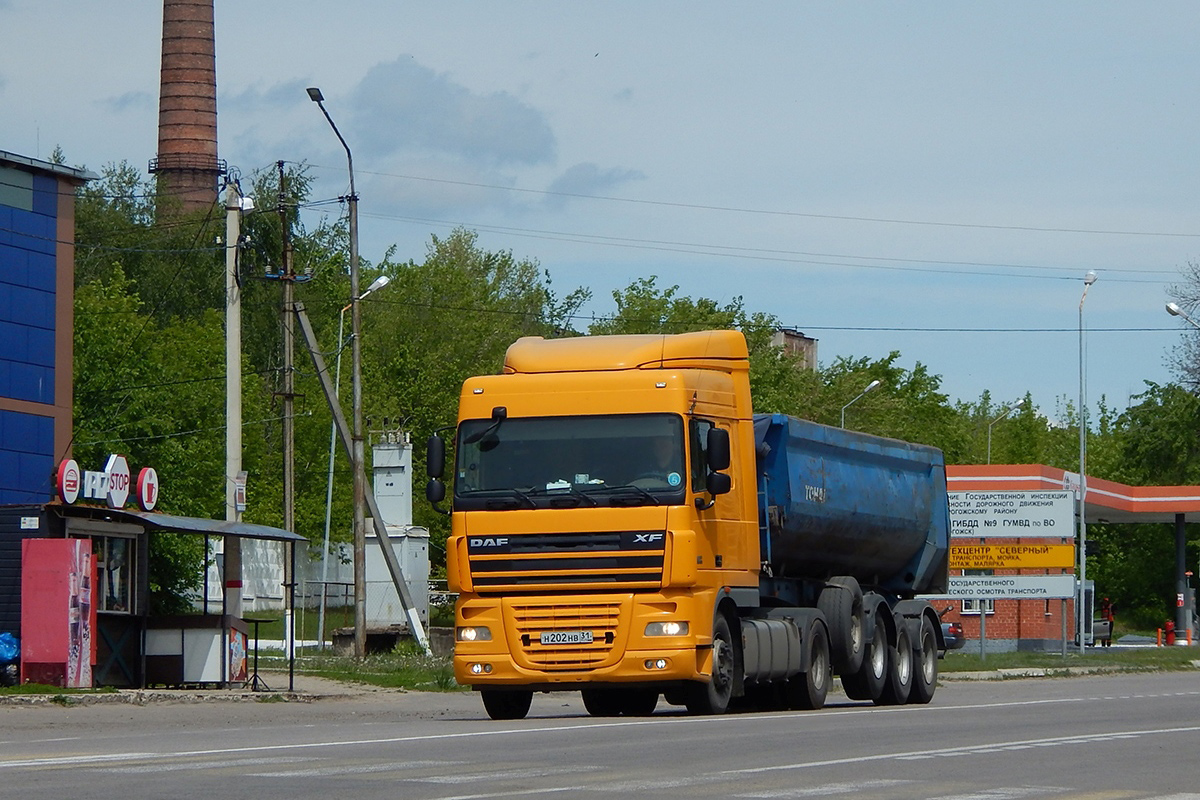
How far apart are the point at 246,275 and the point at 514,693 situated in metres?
16.2

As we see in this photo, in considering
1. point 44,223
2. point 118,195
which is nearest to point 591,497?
point 44,223

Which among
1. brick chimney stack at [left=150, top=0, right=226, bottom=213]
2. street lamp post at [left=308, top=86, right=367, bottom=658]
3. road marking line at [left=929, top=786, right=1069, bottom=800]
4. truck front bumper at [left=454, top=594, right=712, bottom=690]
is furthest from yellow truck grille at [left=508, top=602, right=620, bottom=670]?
brick chimney stack at [left=150, top=0, right=226, bottom=213]

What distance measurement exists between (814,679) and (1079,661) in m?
25.5

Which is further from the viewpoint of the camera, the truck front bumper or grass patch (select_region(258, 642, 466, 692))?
grass patch (select_region(258, 642, 466, 692))

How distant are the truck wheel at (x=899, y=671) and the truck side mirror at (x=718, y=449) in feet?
20.6

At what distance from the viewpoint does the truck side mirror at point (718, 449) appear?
19.4 metres

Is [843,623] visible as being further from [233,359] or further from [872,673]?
[233,359]

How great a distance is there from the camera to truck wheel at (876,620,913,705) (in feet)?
80.9

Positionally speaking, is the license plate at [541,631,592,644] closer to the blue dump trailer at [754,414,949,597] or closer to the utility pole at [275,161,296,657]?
the blue dump trailer at [754,414,949,597]

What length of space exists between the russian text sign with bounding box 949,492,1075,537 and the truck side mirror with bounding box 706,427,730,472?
24.6m

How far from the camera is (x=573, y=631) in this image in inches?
763

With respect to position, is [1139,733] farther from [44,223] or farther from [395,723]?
[44,223]

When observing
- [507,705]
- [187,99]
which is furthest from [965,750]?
[187,99]

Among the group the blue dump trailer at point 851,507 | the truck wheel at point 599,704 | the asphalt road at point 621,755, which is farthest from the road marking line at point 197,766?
the blue dump trailer at point 851,507
